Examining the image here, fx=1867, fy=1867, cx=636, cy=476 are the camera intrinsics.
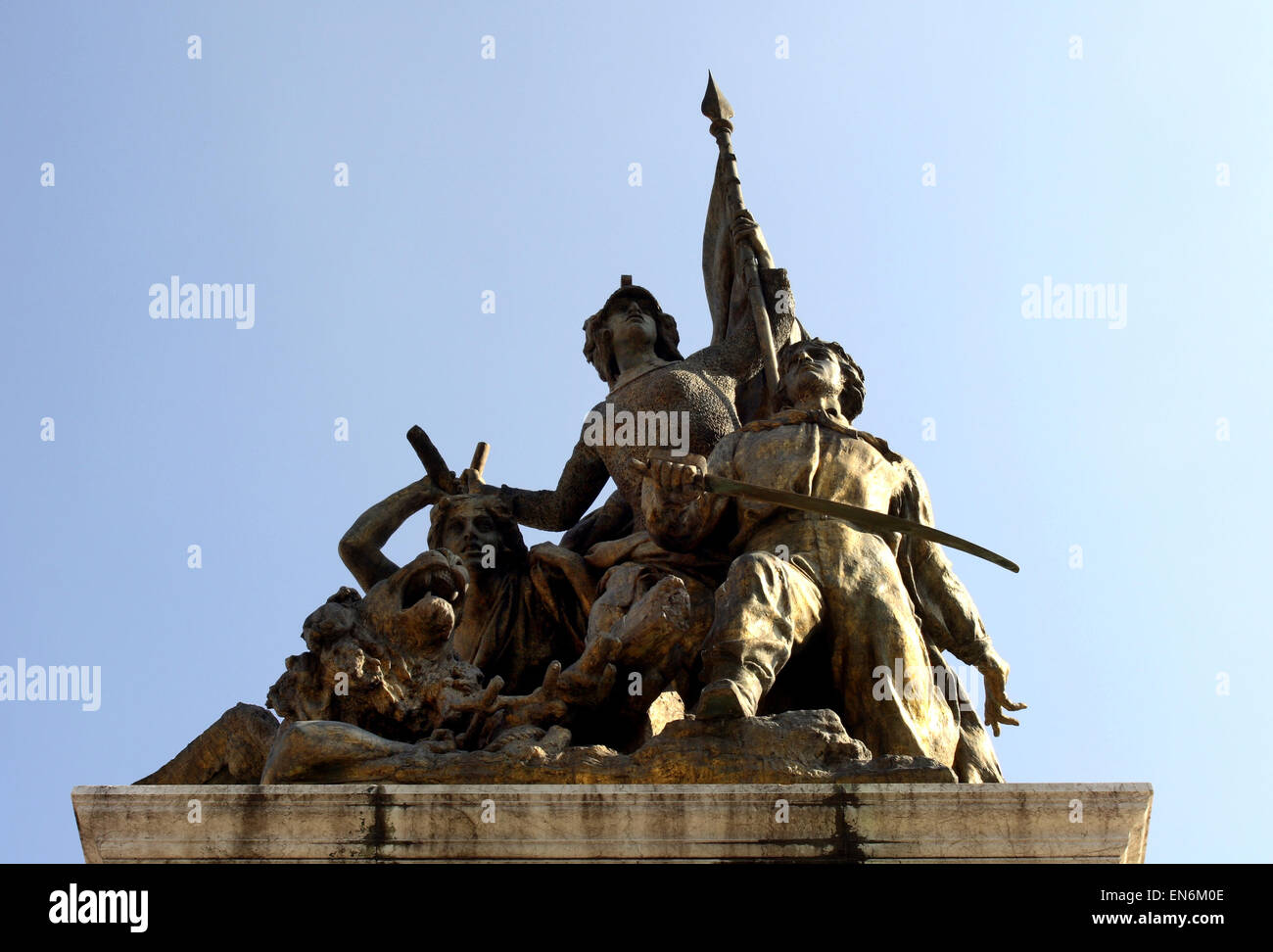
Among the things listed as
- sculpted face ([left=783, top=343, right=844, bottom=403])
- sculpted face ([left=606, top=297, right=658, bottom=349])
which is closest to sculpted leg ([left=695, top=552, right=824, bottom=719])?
sculpted face ([left=783, top=343, right=844, bottom=403])

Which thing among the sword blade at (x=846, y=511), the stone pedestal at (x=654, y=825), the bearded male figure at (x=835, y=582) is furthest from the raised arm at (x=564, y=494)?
the stone pedestal at (x=654, y=825)

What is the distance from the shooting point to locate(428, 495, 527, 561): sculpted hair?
1133 centimetres

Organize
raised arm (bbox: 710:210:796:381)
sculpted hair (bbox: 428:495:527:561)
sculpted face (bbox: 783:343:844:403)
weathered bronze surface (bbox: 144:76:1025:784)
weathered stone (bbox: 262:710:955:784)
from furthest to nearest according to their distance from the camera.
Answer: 1. raised arm (bbox: 710:210:796:381)
2. sculpted hair (bbox: 428:495:527:561)
3. sculpted face (bbox: 783:343:844:403)
4. weathered bronze surface (bbox: 144:76:1025:784)
5. weathered stone (bbox: 262:710:955:784)

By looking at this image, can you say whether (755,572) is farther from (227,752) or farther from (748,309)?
(748,309)

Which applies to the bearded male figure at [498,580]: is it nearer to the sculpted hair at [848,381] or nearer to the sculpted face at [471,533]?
the sculpted face at [471,533]

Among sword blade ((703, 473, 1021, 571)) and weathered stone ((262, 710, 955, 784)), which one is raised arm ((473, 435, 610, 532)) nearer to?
sword blade ((703, 473, 1021, 571))

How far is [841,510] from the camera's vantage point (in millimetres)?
9789

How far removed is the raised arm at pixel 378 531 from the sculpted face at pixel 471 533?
1.07ft

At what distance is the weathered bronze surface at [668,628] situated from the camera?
842 centimetres

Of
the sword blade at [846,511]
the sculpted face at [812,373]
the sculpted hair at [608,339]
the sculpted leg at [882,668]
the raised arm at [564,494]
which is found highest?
the sculpted hair at [608,339]

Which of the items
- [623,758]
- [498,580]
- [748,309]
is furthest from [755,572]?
[748,309]

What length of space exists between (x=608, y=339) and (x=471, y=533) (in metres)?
1.85

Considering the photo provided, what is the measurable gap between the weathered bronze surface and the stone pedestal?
1.09 ft
